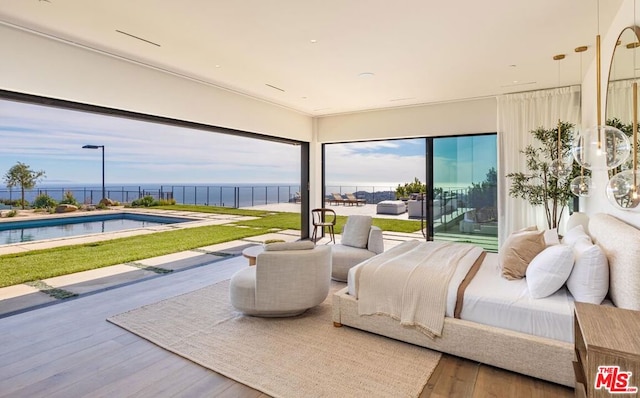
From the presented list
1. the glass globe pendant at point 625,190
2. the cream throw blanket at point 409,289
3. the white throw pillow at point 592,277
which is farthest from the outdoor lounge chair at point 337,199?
the glass globe pendant at point 625,190

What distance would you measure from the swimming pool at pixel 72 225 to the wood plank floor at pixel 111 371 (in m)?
5.01

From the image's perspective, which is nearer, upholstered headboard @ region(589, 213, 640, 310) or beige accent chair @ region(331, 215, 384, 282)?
upholstered headboard @ region(589, 213, 640, 310)

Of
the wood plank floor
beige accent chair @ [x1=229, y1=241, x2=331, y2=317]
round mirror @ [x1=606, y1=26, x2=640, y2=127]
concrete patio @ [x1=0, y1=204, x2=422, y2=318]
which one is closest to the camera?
the wood plank floor

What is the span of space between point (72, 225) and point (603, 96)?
1042 centimetres

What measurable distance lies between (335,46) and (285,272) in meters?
2.48

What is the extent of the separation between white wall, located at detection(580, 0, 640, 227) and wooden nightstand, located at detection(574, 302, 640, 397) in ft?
3.97

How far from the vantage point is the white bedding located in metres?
2.28

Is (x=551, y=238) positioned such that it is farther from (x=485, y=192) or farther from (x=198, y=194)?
(x=198, y=194)

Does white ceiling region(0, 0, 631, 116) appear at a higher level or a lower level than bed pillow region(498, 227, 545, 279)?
higher

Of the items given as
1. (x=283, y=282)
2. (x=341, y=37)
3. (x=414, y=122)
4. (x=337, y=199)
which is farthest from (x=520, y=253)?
(x=337, y=199)

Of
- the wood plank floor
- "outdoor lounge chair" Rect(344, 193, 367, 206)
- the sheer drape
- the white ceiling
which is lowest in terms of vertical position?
the wood plank floor

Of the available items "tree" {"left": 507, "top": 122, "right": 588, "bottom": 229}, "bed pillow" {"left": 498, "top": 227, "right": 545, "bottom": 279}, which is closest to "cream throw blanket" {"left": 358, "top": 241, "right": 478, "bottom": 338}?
"bed pillow" {"left": 498, "top": 227, "right": 545, "bottom": 279}

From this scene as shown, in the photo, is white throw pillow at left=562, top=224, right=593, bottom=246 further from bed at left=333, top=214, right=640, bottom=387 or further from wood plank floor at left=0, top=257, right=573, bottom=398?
wood plank floor at left=0, top=257, right=573, bottom=398

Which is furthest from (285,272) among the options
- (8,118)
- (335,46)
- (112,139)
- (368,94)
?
(112,139)
